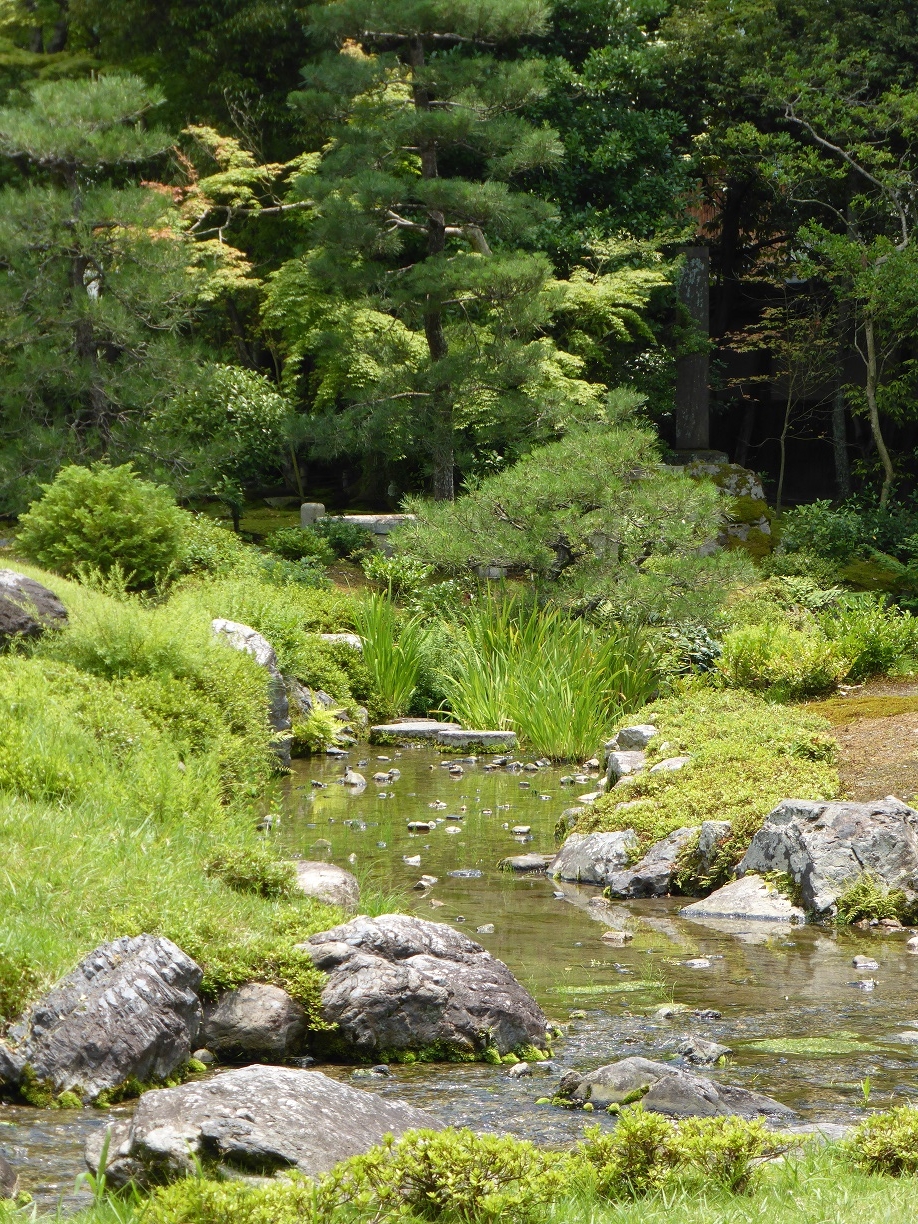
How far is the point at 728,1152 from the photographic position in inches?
118

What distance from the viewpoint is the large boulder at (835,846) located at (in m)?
6.38

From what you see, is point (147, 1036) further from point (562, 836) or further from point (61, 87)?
point (61, 87)

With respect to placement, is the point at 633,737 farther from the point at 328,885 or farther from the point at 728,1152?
the point at 728,1152

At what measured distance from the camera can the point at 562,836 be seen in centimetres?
798

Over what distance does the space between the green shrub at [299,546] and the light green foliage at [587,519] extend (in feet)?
10.2

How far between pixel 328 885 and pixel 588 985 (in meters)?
1.16

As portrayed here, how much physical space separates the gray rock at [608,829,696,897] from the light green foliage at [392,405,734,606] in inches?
172

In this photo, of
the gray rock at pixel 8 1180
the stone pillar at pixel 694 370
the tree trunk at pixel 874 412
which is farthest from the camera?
the stone pillar at pixel 694 370

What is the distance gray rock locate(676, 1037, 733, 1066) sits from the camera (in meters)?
4.27

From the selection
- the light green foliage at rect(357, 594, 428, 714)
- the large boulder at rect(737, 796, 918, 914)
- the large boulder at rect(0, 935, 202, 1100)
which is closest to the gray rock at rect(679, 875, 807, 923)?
the large boulder at rect(737, 796, 918, 914)

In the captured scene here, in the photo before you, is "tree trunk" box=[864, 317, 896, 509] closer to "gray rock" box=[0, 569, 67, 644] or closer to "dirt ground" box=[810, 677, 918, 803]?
"dirt ground" box=[810, 677, 918, 803]

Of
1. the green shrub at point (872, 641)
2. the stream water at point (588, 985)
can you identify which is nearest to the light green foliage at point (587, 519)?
the green shrub at point (872, 641)

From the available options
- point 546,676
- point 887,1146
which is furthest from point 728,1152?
point 546,676

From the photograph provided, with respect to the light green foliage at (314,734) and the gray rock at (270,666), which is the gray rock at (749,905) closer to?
the gray rock at (270,666)
